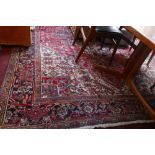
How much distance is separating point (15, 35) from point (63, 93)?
1.19 m

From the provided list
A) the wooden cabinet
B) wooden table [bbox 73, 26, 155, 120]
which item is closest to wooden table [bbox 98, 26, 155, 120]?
wooden table [bbox 73, 26, 155, 120]

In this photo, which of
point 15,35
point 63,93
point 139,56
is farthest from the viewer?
point 15,35

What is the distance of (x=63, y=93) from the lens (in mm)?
1731

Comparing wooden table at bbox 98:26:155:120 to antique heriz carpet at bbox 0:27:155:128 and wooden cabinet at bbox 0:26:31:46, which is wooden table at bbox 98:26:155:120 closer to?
antique heriz carpet at bbox 0:27:155:128

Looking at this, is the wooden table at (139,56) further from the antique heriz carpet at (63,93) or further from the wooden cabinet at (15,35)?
the wooden cabinet at (15,35)

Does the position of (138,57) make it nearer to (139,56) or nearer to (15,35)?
(139,56)

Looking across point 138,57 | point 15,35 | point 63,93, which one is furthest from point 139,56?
point 15,35

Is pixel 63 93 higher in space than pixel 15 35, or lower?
lower

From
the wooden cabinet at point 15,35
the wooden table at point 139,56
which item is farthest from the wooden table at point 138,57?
the wooden cabinet at point 15,35

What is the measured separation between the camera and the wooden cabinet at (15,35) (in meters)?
2.32

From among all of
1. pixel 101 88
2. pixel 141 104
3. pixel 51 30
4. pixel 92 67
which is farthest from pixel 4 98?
pixel 51 30

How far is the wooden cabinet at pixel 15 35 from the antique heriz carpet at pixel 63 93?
96mm

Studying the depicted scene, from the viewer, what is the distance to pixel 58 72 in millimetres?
2053

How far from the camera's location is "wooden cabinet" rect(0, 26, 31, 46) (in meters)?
2.32
